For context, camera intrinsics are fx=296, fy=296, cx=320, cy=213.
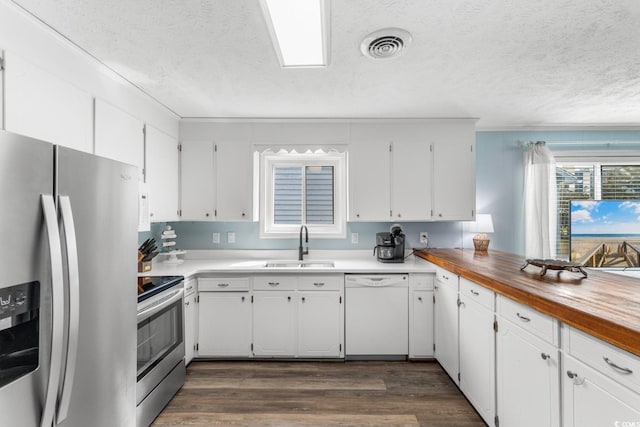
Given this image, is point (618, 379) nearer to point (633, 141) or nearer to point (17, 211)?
point (17, 211)

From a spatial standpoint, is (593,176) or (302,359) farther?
(593,176)

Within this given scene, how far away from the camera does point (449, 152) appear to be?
3078 mm

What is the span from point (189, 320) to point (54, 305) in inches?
69.9

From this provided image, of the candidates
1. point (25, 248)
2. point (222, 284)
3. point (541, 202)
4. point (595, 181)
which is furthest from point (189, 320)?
point (595, 181)

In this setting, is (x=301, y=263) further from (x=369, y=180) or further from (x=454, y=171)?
(x=454, y=171)

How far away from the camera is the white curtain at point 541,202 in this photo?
3256mm

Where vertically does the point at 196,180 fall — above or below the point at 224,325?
above

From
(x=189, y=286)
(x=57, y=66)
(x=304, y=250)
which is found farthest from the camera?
(x=304, y=250)

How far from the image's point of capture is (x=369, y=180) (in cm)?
308

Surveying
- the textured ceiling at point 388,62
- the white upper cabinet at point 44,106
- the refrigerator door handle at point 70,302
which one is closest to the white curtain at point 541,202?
the textured ceiling at point 388,62

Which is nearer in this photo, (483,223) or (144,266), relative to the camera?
(144,266)

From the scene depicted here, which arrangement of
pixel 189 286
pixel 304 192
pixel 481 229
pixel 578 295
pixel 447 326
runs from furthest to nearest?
pixel 304 192, pixel 481 229, pixel 189 286, pixel 447 326, pixel 578 295

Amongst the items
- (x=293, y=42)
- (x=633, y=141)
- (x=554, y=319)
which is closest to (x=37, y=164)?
(x=293, y=42)

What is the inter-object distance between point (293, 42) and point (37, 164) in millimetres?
1334
